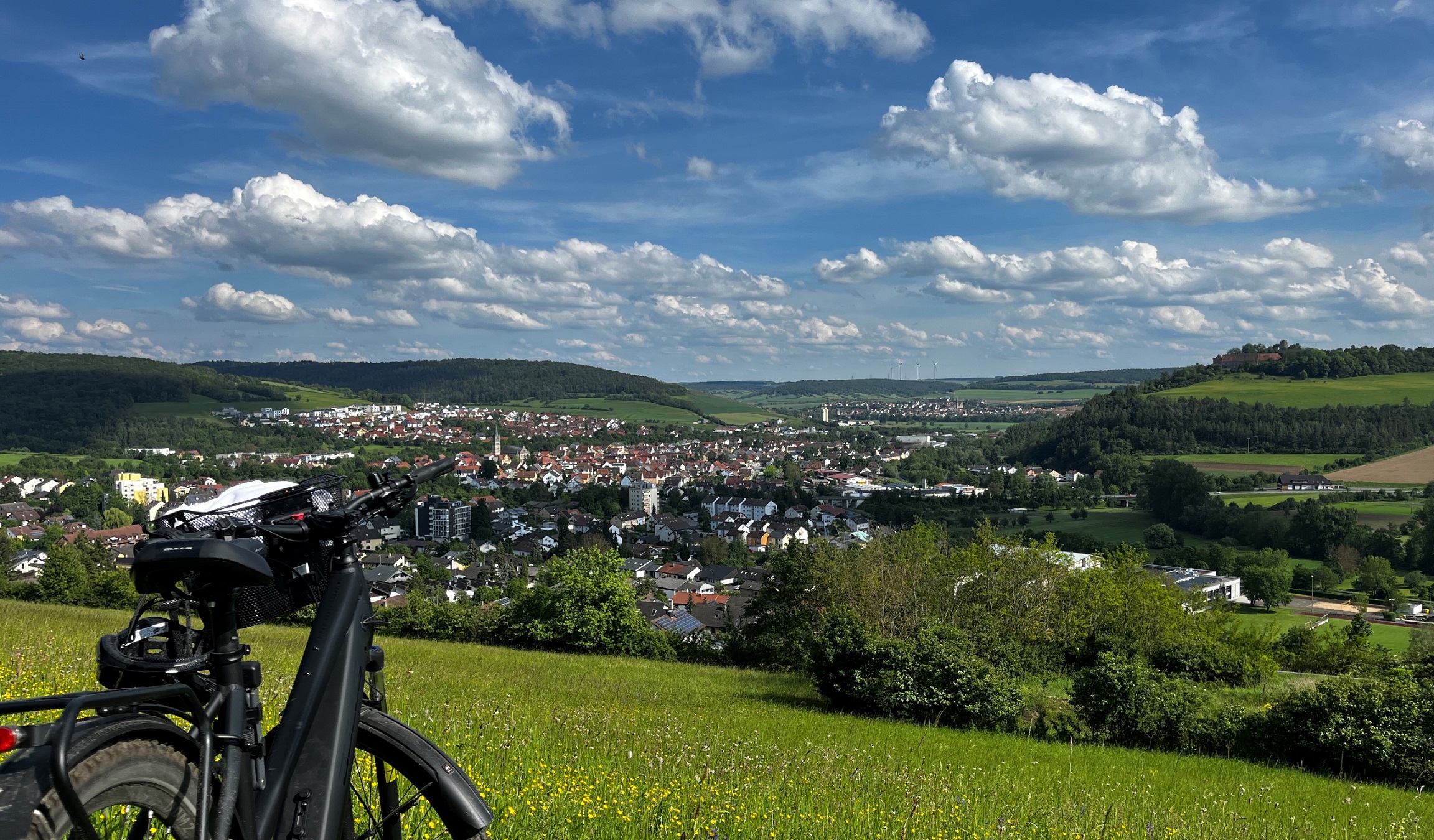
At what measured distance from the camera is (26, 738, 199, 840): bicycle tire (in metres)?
1.49

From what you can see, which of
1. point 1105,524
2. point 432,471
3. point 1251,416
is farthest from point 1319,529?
point 432,471

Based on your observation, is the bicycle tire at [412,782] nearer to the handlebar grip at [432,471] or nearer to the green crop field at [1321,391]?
the handlebar grip at [432,471]

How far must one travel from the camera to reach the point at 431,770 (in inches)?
97.0

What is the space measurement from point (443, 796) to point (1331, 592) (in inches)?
2881

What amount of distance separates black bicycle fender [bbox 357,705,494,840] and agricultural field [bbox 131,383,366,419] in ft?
481

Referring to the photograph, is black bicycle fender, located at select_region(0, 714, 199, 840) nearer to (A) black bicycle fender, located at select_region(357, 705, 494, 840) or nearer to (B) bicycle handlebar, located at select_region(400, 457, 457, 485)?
(A) black bicycle fender, located at select_region(357, 705, 494, 840)

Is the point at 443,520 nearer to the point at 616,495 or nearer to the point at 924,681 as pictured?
the point at 616,495

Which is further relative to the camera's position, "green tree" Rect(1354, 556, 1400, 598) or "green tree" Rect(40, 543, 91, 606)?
"green tree" Rect(1354, 556, 1400, 598)

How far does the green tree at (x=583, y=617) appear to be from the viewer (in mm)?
29781

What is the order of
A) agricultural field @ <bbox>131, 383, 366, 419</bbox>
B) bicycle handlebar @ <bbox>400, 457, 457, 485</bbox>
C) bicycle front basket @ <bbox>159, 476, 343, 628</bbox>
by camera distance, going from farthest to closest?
agricultural field @ <bbox>131, 383, 366, 419</bbox> < bicycle handlebar @ <bbox>400, 457, 457, 485</bbox> < bicycle front basket @ <bbox>159, 476, 343, 628</bbox>

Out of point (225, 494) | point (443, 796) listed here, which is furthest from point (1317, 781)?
point (225, 494)

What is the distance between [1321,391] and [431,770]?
142 m

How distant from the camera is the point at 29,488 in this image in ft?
281

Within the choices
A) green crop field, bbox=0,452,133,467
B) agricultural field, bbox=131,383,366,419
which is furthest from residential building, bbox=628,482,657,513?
agricultural field, bbox=131,383,366,419
